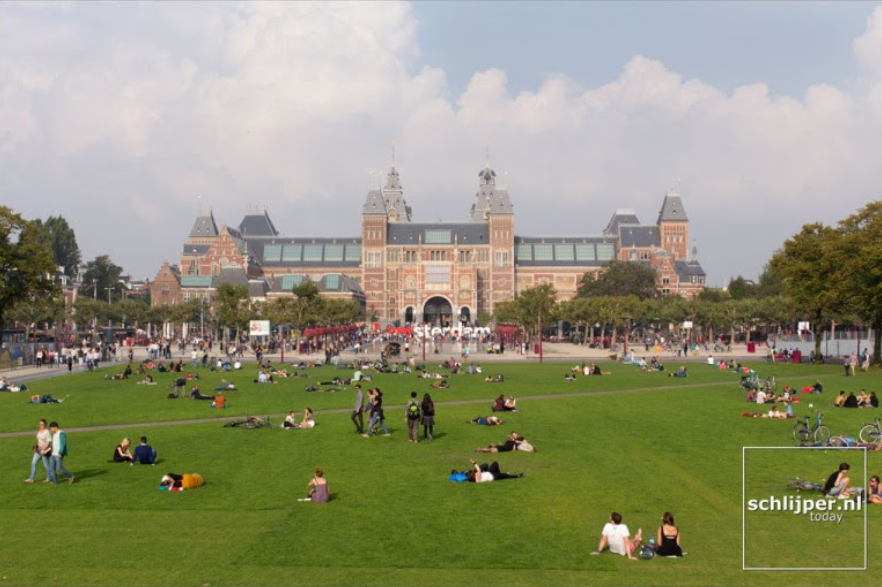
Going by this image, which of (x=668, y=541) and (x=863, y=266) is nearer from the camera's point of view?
(x=668, y=541)

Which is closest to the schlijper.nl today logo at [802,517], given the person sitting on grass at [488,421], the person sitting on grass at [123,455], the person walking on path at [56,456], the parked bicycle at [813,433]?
the parked bicycle at [813,433]

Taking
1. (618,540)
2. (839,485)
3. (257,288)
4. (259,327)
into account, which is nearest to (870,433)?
(839,485)

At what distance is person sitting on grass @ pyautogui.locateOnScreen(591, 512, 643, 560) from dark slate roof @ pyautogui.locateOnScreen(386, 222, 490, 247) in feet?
592

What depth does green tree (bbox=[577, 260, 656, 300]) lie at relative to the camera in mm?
158250

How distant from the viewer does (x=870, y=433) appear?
26.1 meters

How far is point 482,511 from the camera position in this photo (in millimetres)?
18750

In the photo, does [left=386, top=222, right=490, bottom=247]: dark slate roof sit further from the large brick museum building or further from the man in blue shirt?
the man in blue shirt

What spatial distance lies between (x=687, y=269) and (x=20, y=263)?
149576mm

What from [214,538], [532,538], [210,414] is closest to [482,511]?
[532,538]

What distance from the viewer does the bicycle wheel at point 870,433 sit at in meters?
26.0

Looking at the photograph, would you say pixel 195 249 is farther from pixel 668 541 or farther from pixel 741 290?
pixel 668 541

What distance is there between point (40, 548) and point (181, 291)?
164 metres

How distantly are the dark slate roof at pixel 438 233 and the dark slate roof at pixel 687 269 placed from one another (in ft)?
134

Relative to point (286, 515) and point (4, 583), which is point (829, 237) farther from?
point (4, 583)
